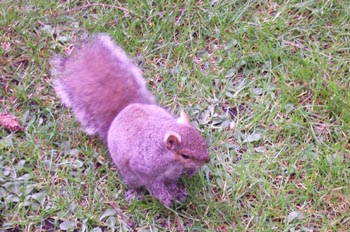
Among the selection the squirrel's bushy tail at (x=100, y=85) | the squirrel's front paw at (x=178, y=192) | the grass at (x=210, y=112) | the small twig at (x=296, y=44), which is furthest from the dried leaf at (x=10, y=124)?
the small twig at (x=296, y=44)

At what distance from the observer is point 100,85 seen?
275 centimetres

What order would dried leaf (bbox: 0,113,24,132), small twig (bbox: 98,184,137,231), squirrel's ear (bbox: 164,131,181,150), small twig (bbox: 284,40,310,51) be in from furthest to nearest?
small twig (bbox: 284,40,310,51), dried leaf (bbox: 0,113,24,132), small twig (bbox: 98,184,137,231), squirrel's ear (bbox: 164,131,181,150)

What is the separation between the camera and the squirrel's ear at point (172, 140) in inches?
95.3

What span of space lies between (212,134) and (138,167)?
49 centimetres

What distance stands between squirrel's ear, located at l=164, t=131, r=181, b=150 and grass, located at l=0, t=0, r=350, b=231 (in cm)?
34

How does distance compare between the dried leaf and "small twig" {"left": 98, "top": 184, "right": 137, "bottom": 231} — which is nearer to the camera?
"small twig" {"left": 98, "top": 184, "right": 137, "bottom": 231}

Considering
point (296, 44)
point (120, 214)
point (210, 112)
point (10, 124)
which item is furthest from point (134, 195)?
point (296, 44)

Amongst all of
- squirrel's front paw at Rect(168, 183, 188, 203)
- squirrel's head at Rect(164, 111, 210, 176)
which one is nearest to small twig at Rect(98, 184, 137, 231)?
squirrel's front paw at Rect(168, 183, 188, 203)

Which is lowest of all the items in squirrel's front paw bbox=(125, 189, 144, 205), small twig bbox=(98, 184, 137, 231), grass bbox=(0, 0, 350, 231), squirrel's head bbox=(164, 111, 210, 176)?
small twig bbox=(98, 184, 137, 231)

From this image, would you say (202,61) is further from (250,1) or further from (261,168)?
(261,168)

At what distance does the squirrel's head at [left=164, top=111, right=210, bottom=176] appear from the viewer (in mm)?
2438

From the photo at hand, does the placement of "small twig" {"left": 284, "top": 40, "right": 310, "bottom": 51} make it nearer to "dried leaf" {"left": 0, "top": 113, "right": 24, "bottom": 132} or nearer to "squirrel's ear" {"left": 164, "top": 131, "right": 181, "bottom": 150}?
"squirrel's ear" {"left": 164, "top": 131, "right": 181, "bottom": 150}

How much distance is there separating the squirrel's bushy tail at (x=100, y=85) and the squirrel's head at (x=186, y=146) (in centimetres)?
36

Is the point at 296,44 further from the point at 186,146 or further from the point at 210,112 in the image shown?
the point at 186,146
